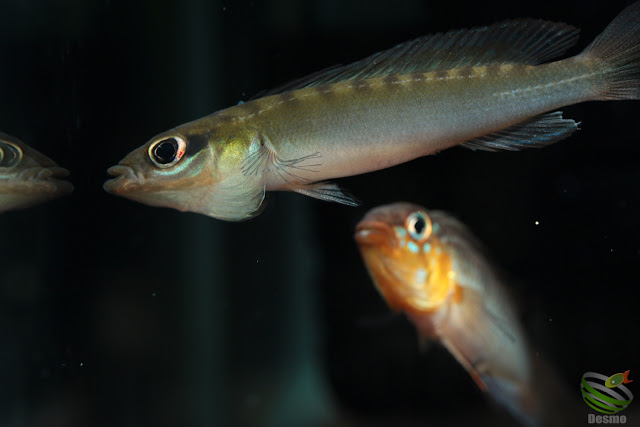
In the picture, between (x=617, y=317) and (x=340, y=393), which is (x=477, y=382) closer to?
(x=617, y=317)

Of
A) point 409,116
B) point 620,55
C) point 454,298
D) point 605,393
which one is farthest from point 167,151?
point 605,393

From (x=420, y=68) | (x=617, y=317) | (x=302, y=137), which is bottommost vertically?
(x=617, y=317)

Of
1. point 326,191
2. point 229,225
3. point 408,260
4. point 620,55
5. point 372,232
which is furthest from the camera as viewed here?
point 229,225

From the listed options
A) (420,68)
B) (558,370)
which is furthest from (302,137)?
(558,370)

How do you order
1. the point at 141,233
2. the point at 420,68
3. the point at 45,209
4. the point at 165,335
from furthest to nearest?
the point at 165,335, the point at 141,233, the point at 45,209, the point at 420,68

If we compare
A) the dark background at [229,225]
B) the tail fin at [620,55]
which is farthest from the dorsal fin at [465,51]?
the dark background at [229,225]

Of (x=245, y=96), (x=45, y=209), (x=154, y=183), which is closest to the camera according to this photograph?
(x=154, y=183)

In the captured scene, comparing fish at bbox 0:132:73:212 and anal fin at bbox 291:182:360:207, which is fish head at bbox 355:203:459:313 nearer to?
anal fin at bbox 291:182:360:207

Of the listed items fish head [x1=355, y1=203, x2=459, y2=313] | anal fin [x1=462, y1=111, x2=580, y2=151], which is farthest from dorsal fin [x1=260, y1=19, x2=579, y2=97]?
fish head [x1=355, y1=203, x2=459, y2=313]

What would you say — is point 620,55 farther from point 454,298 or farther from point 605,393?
point 605,393
